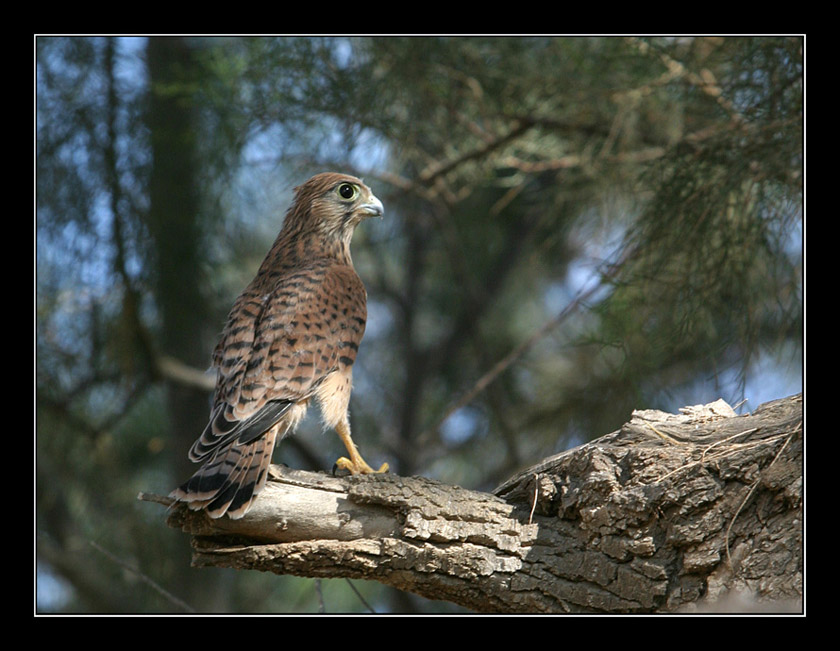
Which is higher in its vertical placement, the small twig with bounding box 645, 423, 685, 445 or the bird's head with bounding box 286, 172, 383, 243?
the bird's head with bounding box 286, 172, 383, 243

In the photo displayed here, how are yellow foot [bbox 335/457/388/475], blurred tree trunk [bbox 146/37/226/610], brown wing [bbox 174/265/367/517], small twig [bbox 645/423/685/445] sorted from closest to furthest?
brown wing [bbox 174/265/367/517] → small twig [bbox 645/423/685/445] → yellow foot [bbox 335/457/388/475] → blurred tree trunk [bbox 146/37/226/610]

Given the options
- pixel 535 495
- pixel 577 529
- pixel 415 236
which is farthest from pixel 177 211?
pixel 577 529

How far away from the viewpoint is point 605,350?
402 cm

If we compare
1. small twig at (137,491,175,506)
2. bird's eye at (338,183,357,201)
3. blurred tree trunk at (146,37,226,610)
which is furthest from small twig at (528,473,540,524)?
blurred tree trunk at (146,37,226,610)

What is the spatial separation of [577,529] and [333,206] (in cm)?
198

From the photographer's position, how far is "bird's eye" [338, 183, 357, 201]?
12.9 feet

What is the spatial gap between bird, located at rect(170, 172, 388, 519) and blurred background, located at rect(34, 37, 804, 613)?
2.02 ft

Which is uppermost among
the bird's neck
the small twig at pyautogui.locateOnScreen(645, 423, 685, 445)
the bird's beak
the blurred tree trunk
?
the blurred tree trunk

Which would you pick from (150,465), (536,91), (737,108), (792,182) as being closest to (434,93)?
(536,91)

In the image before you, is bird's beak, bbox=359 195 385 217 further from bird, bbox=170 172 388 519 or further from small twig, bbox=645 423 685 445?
small twig, bbox=645 423 685 445

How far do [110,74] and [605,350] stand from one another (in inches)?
152

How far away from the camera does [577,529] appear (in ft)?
8.61

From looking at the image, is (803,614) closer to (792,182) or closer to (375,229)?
(792,182)

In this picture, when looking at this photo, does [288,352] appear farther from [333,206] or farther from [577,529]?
[577,529]
